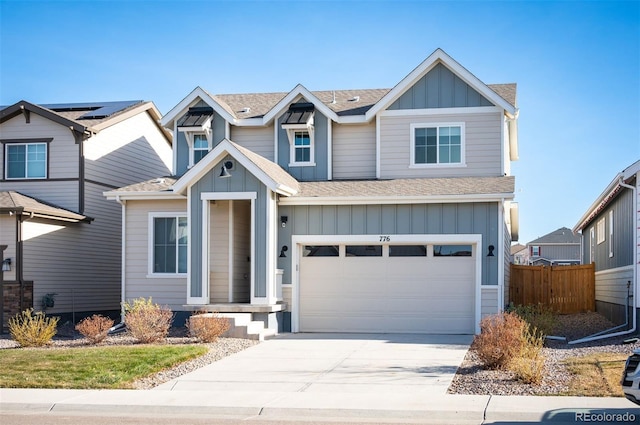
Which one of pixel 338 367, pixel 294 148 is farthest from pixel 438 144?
pixel 338 367

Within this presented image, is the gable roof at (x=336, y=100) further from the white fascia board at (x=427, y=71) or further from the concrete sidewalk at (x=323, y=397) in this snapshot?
the concrete sidewalk at (x=323, y=397)

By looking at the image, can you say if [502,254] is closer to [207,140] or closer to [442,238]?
[442,238]

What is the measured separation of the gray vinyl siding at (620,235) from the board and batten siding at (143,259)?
12463 millimetres

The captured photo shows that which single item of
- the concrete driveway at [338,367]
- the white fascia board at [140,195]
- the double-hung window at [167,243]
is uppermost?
the white fascia board at [140,195]

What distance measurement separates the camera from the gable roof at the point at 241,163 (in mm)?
20203

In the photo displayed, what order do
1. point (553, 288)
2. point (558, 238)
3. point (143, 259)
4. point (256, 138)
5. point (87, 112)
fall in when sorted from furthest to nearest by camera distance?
point (558, 238)
point (87, 112)
point (553, 288)
point (256, 138)
point (143, 259)

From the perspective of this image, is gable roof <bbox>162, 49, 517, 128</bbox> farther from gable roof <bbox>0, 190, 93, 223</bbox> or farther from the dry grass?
the dry grass

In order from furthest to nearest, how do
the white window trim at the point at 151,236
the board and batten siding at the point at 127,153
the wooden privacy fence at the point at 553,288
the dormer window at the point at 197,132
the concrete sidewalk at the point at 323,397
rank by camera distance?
the wooden privacy fence at the point at 553,288, the board and batten siding at the point at 127,153, the dormer window at the point at 197,132, the white window trim at the point at 151,236, the concrete sidewalk at the point at 323,397

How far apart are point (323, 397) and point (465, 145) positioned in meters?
12.6

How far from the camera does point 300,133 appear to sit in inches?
953

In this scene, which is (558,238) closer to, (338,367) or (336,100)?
(336,100)

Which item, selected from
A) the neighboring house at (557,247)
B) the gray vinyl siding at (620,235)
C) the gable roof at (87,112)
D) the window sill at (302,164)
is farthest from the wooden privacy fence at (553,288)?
the neighboring house at (557,247)

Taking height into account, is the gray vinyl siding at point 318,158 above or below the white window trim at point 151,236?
above

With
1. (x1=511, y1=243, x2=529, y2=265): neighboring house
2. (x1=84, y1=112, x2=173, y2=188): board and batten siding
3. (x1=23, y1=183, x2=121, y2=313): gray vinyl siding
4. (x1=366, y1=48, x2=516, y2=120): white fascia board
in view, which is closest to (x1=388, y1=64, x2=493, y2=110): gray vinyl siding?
(x1=366, y1=48, x2=516, y2=120): white fascia board
